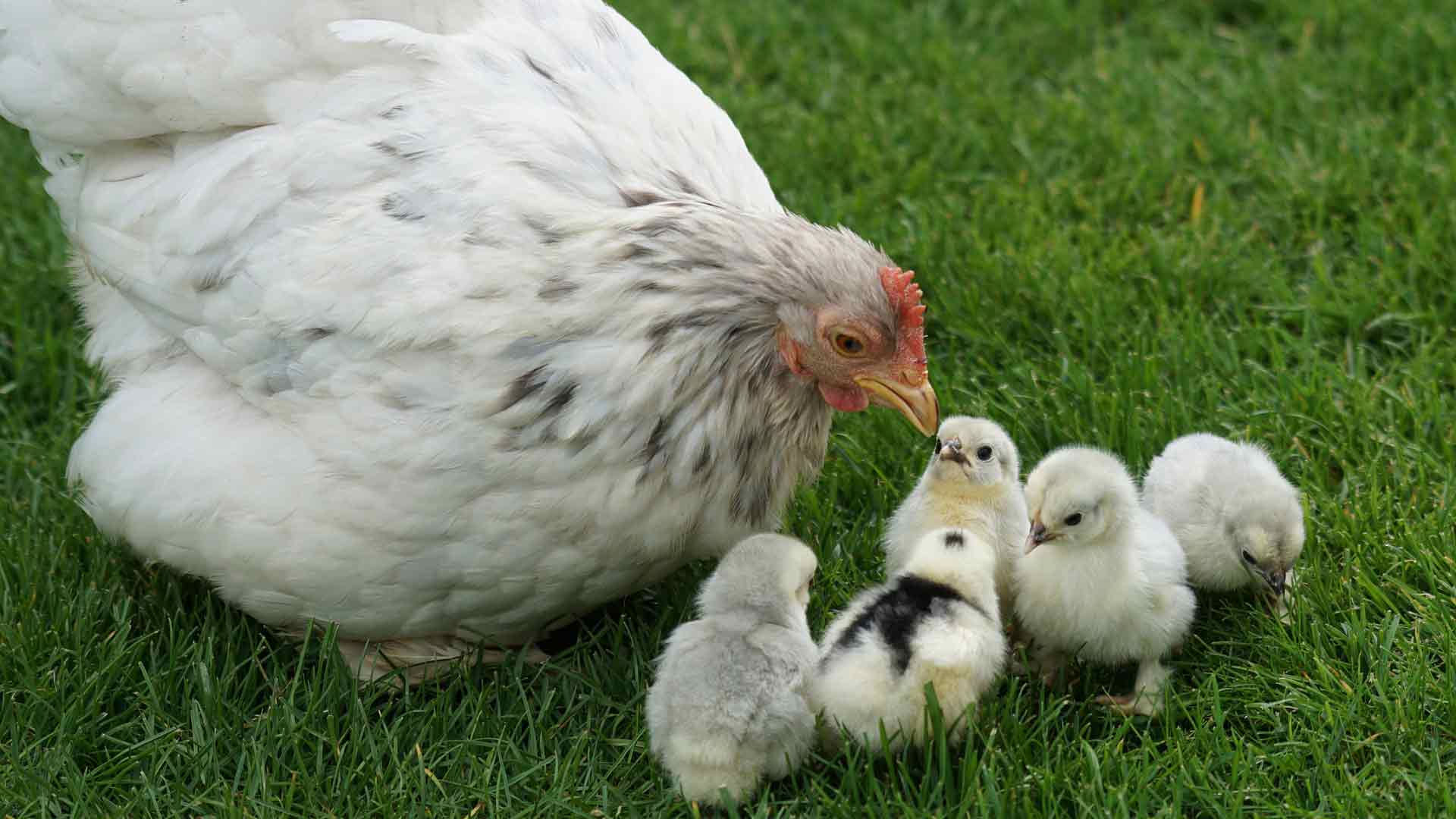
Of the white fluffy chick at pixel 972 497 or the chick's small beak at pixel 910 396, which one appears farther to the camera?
the white fluffy chick at pixel 972 497

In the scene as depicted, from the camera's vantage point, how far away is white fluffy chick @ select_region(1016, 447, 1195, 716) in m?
3.19

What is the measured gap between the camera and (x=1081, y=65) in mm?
6000

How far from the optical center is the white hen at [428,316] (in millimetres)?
3186

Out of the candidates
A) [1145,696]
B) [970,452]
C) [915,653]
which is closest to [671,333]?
[970,452]

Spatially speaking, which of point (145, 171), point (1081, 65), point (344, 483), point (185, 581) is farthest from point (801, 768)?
point (1081, 65)

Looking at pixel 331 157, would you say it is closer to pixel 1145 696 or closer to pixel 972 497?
pixel 972 497

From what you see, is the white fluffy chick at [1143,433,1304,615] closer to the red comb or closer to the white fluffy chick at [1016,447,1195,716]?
the white fluffy chick at [1016,447,1195,716]

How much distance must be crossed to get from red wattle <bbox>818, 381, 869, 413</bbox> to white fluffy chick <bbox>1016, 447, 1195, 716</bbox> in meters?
0.39

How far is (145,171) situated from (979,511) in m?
2.06

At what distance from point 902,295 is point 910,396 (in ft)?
0.70

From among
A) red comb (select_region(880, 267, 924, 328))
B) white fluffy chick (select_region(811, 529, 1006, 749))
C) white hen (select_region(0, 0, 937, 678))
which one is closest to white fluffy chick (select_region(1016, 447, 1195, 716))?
white fluffy chick (select_region(811, 529, 1006, 749))

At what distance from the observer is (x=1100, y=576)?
321 cm

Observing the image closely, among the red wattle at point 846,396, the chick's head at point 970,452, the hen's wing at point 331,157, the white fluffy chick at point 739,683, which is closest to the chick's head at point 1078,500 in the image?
the chick's head at point 970,452

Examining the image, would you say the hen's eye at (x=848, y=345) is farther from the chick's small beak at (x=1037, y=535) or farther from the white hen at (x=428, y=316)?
the chick's small beak at (x=1037, y=535)
